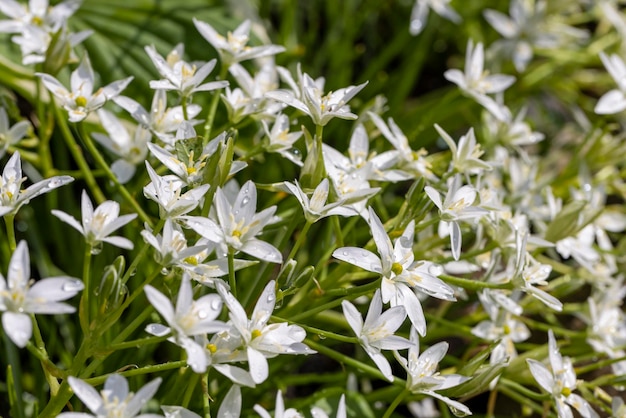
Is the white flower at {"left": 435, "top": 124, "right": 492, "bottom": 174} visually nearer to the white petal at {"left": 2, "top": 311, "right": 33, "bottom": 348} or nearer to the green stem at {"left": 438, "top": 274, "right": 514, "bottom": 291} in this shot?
the green stem at {"left": 438, "top": 274, "right": 514, "bottom": 291}

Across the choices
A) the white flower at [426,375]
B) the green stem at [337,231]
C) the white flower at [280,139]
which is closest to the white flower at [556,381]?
the white flower at [426,375]

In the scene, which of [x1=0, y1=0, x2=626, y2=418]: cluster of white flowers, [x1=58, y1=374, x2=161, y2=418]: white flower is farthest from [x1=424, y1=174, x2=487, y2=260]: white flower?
[x1=58, y1=374, x2=161, y2=418]: white flower

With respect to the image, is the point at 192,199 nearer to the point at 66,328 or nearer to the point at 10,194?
the point at 10,194

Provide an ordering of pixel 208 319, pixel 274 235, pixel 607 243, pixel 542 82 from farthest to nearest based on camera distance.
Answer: pixel 542 82 → pixel 607 243 → pixel 274 235 → pixel 208 319

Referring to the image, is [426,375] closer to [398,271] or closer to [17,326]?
[398,271]

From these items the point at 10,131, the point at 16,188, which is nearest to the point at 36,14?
the point at 10,131

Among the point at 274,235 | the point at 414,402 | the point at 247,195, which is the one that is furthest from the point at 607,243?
the point at 247,195

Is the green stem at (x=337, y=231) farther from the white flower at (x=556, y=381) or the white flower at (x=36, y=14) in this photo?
the white flower at (x=36, y=14)
